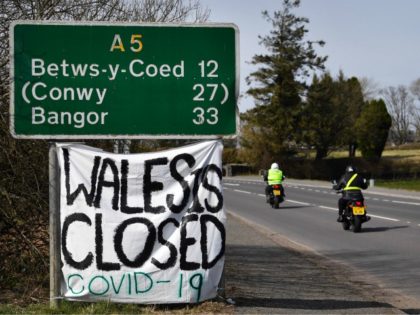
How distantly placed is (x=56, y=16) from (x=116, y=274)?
3847 mm

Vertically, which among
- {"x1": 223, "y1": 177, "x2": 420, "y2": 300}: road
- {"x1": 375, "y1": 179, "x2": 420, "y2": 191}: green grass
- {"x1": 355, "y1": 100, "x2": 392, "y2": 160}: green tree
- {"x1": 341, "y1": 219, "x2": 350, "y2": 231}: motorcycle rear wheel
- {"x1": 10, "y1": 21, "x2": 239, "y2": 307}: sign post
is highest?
{"x1": 355, "y1": 100, "x2": 392, "y2": 160}: green tree

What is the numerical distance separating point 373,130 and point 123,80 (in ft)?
230

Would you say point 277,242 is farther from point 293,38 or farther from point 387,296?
point 293,38

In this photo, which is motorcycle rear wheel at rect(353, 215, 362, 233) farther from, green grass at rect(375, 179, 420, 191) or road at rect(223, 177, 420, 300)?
green grass at rect(375, 179, 420, 191)

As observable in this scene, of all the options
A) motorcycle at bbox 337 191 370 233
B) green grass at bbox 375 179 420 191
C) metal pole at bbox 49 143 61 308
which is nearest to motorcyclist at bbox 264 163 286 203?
motorcycle at bbox 337 191 370 233

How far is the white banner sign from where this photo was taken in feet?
21.2

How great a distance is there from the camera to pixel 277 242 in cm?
1343

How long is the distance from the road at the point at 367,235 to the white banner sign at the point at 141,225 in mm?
3525

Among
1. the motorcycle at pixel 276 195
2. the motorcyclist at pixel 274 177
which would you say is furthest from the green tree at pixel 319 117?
the motorcycle at pixel 276 195

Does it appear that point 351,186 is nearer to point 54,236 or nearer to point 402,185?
point 54,236

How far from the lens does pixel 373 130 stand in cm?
7425

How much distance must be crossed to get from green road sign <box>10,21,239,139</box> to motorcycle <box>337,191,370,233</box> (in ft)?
32.6

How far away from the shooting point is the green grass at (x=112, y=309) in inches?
245

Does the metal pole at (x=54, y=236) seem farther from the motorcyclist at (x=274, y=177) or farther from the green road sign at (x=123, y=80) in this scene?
the motorcyclist at (x=274, y=177)
